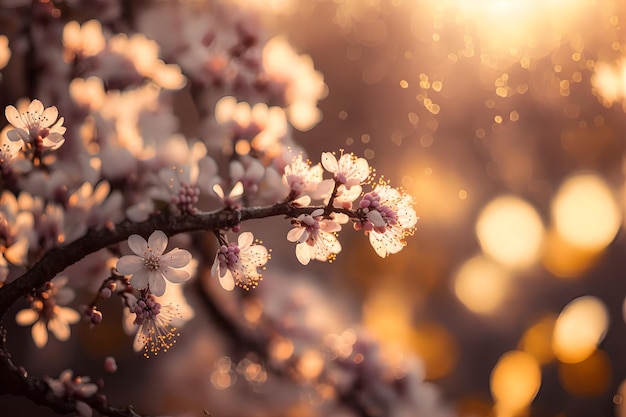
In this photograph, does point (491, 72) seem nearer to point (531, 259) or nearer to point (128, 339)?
point (531, 259)

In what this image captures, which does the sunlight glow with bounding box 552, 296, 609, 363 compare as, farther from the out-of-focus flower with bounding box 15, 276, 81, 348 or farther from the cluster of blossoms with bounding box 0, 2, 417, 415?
the out-of-focus flower with bounding box 15, 276, 81, 348

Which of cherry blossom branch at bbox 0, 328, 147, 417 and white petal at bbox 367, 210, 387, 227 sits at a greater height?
white petal at bbox 367, 210, 387, 227

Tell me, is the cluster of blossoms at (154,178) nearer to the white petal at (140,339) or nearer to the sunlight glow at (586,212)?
the white petal at (140,339)

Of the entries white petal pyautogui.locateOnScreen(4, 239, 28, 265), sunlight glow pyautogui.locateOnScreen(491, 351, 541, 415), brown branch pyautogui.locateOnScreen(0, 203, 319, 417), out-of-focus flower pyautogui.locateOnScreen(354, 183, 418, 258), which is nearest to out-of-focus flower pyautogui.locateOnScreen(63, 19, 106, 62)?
white petal pyautogui.locateOnScreen(4, 239, 28, 265)

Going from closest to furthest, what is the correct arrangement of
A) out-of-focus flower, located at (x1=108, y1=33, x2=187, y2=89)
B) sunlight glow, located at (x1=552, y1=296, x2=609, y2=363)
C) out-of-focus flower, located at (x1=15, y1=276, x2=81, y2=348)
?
out-of-focus flower, located at (x1=15, y1=276, x2=81, y2=348) → out-of-focus flower, located at (x1=108, y1=33, x2=187, y2=89) → sunlight glow, located at (x1=552, y1=296, x2=609, y2=363)

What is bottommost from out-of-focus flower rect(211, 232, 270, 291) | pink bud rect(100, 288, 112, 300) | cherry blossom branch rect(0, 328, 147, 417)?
cherry blossom branch rect(0, 328, 147, 417)

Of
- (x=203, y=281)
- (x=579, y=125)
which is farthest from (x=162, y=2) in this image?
(x=579, y=125)

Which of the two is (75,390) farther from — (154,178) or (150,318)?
(154,178)
